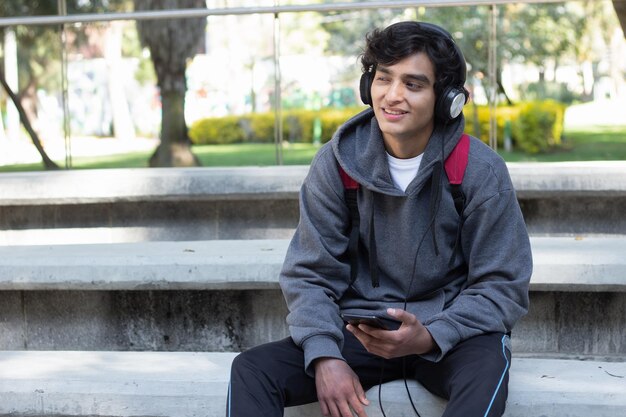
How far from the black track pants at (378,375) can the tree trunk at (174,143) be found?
11.2 ft

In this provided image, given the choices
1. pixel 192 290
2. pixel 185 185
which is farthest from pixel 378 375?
pixel 185 185

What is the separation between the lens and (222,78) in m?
6.27

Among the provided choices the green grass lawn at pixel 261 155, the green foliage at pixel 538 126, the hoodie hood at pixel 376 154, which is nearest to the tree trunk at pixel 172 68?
the green grass lawn at pixel 261 155

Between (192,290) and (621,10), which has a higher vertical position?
(621,10)

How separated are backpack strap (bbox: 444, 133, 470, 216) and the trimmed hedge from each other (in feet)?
8.53

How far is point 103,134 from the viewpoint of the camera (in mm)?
6742

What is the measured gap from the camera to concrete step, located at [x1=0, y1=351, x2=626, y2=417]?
2.88 m

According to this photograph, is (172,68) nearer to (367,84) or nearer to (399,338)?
(367,84)

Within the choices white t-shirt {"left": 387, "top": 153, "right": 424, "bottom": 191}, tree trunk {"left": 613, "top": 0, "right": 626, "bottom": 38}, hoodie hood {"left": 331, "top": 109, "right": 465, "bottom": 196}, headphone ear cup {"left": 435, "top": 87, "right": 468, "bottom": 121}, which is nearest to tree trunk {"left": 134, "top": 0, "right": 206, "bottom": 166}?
tree trunk {"left": 613, "top": 0, "right": 626, "bottom": 38}

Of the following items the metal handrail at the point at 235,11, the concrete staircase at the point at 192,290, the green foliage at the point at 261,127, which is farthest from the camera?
the green foliage at the point at 261,127

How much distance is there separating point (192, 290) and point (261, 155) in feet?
7.00

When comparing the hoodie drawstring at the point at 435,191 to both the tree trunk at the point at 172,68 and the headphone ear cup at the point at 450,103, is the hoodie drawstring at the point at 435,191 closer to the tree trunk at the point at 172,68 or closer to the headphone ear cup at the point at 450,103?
the headphone ear cup at the point at 450,103

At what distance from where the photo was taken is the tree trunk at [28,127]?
19.5ft

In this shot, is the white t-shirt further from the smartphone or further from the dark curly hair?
the smartphone
